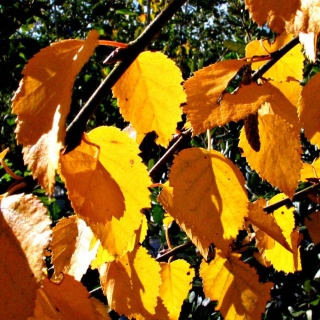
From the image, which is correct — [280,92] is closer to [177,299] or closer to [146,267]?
[146,267]

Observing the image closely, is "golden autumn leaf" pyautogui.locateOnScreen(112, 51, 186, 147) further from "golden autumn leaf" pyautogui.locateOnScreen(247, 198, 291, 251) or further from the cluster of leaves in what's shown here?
"golden autumn leaf" pyautogui.locateOnScreen(247, 198, 291, 251)

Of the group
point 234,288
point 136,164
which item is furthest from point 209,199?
point 234,288

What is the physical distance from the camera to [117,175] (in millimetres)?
487

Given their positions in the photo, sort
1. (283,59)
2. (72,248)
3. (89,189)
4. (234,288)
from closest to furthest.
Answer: (89,189), (72,248), (283,59), (234,288)

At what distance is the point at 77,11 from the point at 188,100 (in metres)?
4.78

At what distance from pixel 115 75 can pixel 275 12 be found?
5.2 inches

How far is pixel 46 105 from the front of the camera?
36 cm

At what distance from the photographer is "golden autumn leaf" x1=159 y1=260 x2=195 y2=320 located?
0.80 m

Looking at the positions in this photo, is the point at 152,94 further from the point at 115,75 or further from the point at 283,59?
the point at 283,59

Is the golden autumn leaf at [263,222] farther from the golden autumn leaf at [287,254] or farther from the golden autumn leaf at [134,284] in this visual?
the golden autumn leaf at [287,254]

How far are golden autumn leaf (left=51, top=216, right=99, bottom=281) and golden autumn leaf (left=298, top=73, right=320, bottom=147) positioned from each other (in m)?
0.26

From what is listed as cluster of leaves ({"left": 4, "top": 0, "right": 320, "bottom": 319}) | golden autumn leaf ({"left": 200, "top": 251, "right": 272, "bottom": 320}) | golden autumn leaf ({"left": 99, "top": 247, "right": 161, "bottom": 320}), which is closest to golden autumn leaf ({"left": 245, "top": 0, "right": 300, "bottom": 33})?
cluster of leaves ({"left": 4, "top": 0, "right": 320, "bottom": 319})

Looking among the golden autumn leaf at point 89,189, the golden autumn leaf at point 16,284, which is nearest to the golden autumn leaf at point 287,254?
the golden autumn leaf at point 89,189

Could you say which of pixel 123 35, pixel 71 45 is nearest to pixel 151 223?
pixel 71 45
